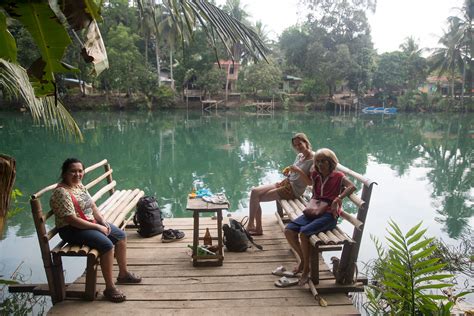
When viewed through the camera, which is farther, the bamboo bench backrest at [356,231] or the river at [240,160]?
the river at [240,160]

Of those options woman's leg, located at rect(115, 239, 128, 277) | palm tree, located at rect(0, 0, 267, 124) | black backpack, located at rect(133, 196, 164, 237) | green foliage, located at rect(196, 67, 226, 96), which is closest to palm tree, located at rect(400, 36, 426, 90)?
green foliage, located at rect(196, 67, 226, 96)

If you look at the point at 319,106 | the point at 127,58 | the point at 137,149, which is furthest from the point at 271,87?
the point at 137,149

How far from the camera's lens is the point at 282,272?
12.2ft

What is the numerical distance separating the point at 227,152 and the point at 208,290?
1313 cm

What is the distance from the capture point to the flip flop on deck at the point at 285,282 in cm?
351

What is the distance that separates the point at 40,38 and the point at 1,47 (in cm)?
26

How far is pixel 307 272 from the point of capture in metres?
3.56

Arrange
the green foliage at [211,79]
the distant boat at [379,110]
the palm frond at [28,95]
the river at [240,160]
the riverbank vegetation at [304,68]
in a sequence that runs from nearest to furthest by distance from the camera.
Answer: the palm frond at [28,95] → the river at [240,160] → the riverbank vegetation at [304,68] → the green foliage at [211,79] → the distant boat at [379,110]

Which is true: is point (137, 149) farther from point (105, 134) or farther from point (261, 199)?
point (261, 199)

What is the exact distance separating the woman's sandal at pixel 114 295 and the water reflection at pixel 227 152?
13.3 feet

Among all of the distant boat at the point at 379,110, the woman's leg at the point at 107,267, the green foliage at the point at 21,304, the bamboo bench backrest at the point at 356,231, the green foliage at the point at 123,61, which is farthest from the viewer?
the distant boat at the point at 379,110

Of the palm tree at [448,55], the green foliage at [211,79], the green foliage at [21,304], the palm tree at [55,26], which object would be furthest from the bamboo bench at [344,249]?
the palm tree at [448,55]

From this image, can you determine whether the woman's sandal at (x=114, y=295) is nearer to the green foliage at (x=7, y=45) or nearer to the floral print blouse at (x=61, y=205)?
the floral print blouse at (x=61, y=205)

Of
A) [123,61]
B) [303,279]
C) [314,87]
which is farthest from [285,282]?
[314,87]
